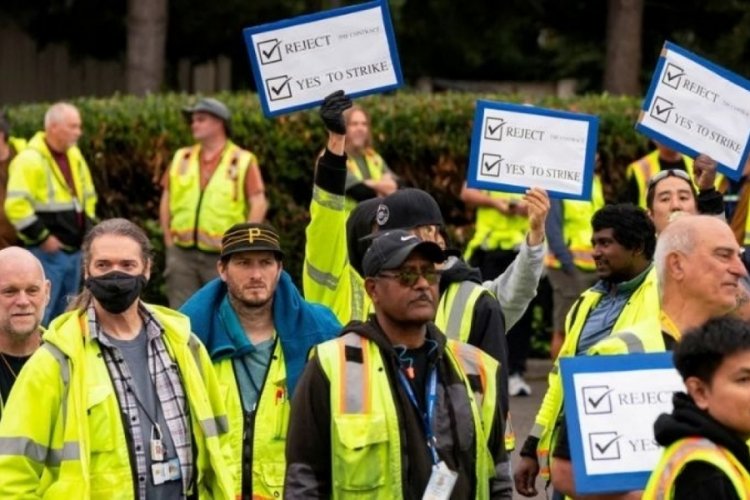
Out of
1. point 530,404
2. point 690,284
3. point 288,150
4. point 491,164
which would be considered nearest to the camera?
point 690,284

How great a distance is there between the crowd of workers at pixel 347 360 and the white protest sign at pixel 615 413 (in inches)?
5.6

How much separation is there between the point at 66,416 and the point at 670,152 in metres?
7.37

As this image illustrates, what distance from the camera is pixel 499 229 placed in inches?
571

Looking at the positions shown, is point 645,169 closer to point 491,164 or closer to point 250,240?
point 491,164

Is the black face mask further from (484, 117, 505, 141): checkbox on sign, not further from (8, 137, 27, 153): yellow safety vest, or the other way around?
(8, 137, 27, 153): yellow safety vest

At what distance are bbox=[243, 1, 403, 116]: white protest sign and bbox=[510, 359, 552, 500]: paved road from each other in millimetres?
2890

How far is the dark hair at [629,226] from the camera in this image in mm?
8242

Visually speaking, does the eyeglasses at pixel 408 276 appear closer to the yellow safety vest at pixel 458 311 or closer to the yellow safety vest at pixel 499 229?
the yellow safety vest at pixel 458 311

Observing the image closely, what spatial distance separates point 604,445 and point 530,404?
27.3 feet

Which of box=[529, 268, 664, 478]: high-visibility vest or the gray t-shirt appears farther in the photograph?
box=[529, 268, 664, 478]: high-visibility vest

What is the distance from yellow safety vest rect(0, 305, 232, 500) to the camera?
6566mm

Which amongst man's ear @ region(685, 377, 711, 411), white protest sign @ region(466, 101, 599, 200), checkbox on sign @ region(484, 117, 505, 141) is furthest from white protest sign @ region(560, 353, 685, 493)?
checkbox on sign @ region(484, 117, 505, 141)

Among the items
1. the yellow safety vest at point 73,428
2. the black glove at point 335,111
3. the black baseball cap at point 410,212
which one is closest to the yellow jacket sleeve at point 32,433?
the yellow safety vest at point 73,428

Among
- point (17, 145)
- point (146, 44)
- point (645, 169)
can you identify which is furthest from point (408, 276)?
point (146, 44)
